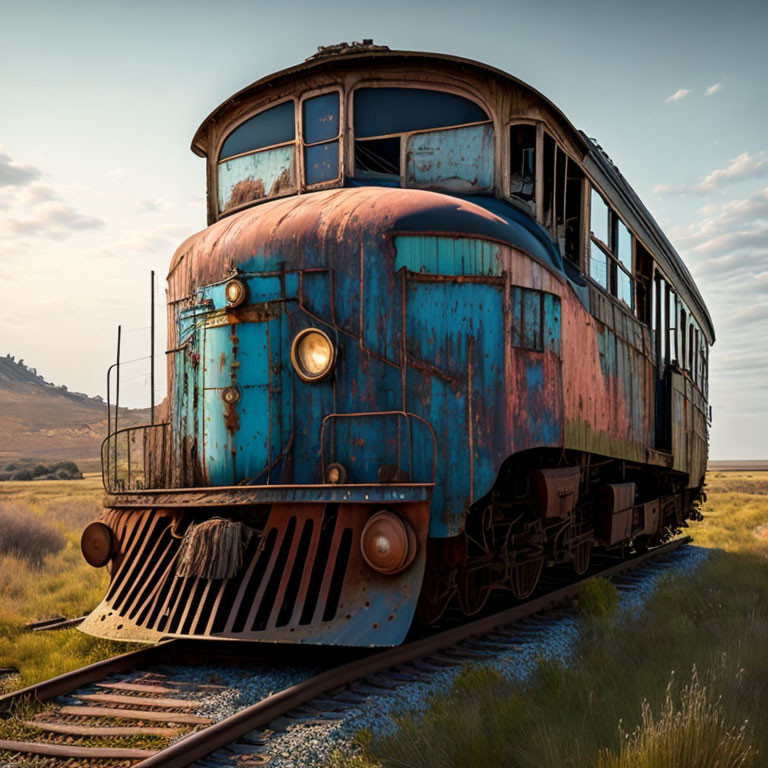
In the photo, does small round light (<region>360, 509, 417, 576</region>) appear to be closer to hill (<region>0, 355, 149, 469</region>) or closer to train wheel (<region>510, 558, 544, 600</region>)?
train wheel (<region>510, 558, 544, 600</region>)

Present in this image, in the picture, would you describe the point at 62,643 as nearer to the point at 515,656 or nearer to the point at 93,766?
the point at 93,766

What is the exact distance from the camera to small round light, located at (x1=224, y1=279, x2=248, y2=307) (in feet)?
20.6

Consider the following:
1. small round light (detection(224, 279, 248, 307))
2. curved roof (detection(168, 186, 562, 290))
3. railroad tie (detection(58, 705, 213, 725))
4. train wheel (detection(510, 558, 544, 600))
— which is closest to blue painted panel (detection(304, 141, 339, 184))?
curved roof (detection(168, 186, 562, 290))

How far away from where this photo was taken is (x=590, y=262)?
8328mm

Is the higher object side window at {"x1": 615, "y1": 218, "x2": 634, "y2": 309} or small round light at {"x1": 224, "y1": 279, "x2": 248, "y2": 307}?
side window at {"x1": 615, "y1": 218, "x2": 634, "y2": 309}

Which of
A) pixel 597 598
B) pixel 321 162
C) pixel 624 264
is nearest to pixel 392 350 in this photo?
pixel 321 162

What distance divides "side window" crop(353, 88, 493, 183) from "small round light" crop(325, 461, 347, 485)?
2.60 m

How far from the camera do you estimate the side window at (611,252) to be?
28.1 feet

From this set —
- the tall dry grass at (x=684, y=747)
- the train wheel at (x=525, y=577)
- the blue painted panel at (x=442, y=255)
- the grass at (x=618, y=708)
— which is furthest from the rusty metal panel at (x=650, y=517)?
the tall dry grass at (x=684, y=747)

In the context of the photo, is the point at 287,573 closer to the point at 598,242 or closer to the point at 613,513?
the point at 613,513

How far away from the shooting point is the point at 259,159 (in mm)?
7598

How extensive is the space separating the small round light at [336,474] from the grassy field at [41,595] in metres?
2.35

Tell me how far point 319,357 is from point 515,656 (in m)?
2.55

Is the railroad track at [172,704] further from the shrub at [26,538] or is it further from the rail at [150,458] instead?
the shrub at [26,538]
